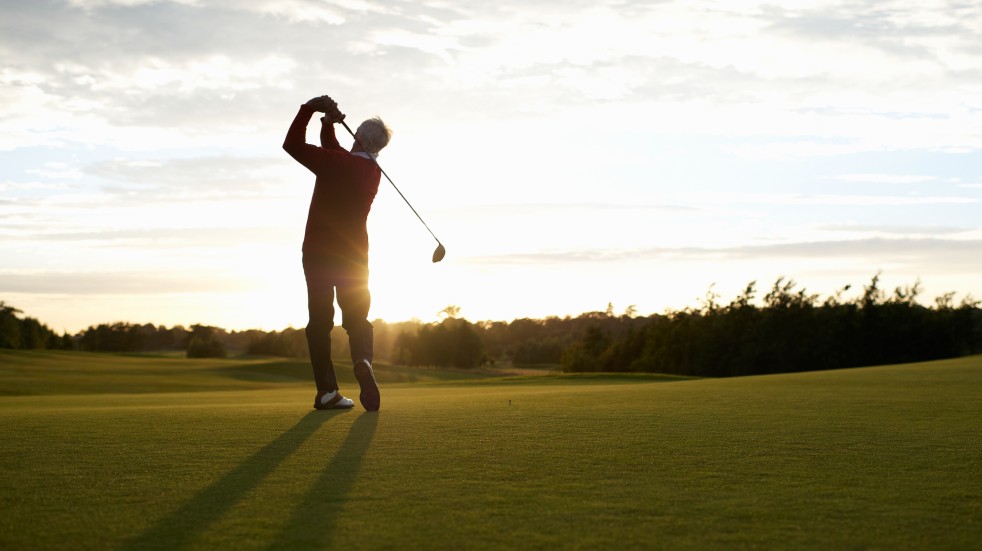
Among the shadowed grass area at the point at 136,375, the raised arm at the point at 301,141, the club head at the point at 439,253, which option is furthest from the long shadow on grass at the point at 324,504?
the shadowed grass area at the point at 136,375

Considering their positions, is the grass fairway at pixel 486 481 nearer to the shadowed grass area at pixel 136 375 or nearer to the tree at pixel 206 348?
the shadowed grass area at pixel 136 375

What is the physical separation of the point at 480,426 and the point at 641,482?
1779 mm

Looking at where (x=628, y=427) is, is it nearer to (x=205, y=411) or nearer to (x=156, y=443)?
(x=156, y=443)

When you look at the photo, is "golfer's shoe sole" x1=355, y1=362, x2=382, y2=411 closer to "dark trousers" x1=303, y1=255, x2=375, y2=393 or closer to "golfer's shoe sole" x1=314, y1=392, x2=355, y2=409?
"dark trousers" x1=303, y1=255, x2=375, y2=393

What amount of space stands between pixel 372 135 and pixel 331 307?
132 centimetres

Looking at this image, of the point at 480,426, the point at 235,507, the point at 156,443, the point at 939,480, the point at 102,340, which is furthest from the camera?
the point at 102,340

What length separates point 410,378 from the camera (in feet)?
154

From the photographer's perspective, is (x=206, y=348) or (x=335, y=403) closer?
(x=335, y=403)

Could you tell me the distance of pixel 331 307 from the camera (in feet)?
21.8

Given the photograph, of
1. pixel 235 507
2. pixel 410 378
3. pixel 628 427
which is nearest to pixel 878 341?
pixel 410 378

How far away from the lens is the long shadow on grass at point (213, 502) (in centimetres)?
270

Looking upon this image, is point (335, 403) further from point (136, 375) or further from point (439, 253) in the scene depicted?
point (136, 375)

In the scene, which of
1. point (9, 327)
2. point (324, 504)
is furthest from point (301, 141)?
point (9, 327)

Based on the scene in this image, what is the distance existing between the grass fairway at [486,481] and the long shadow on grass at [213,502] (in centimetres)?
1
